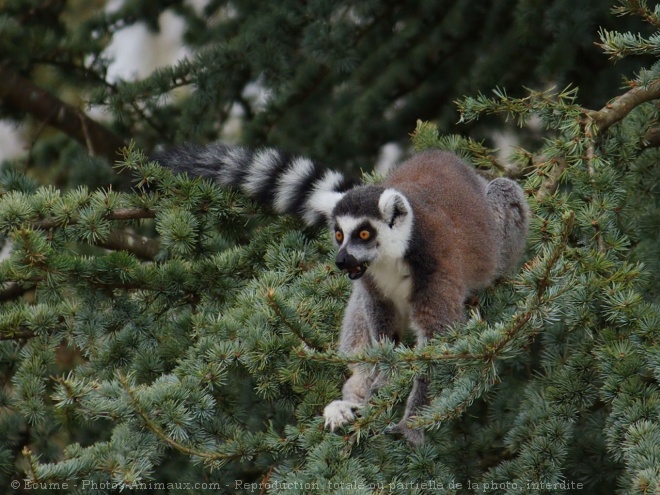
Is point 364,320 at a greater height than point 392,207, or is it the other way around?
point 392,207

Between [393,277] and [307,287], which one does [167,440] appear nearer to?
[307,287]

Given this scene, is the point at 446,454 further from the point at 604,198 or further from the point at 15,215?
the point at 15,215

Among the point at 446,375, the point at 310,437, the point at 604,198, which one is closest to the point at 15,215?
the point at 310,437

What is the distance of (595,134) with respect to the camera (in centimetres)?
362

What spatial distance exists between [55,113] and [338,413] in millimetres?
3775

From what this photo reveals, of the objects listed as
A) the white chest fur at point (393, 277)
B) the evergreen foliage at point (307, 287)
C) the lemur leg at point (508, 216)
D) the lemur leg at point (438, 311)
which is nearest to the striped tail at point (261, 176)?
the evergreen foliage at point (307, 287)

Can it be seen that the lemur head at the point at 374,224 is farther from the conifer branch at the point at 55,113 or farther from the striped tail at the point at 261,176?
the conifer branch at the point at 55,113

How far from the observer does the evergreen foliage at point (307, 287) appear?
272cm

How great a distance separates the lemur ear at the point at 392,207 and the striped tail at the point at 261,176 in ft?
1.10

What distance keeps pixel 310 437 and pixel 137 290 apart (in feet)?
4.00

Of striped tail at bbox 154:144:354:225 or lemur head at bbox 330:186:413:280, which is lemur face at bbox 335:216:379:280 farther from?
striped tail at bbox 154:144:354:225

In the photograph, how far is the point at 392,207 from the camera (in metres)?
3.69

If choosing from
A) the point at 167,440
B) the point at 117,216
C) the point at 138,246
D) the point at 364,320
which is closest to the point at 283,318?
the point at 167,440

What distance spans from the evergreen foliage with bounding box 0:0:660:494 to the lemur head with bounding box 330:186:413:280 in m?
0.24
